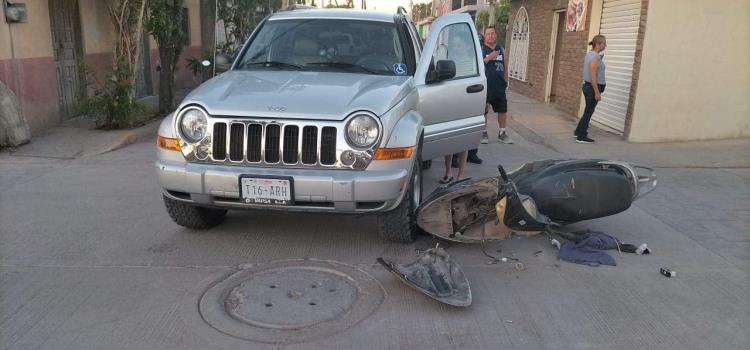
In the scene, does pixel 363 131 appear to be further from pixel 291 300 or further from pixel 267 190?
pixel 291 300

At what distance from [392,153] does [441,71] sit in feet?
4.75

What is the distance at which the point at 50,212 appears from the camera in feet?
17.8

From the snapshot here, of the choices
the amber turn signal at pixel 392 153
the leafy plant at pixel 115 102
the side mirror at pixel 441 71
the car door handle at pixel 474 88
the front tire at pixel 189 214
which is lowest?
the front tire at pixel 189 214

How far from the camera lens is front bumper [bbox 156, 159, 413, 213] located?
402 cm

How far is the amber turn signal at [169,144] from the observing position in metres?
4.20

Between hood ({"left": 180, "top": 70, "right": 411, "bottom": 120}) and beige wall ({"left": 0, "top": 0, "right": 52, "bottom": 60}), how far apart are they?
553 centimetres

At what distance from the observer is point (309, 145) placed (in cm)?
407

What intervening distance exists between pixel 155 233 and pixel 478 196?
2.71 metres

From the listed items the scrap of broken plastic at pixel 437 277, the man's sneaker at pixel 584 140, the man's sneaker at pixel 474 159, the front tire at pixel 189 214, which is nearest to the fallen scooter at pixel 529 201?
the scrap of broken plastic at pixel 437 277

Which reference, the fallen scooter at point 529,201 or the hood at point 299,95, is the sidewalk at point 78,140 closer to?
the hood at point 299,95

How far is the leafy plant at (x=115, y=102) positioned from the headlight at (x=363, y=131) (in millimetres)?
6888

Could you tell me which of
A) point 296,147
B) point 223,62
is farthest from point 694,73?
point 296,147

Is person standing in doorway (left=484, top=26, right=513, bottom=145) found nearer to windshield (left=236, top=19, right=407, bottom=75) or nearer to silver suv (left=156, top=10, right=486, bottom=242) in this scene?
windshield (left=236, top=19, right=407, bottom=75)

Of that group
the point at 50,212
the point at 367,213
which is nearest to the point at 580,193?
the point at 367,213
